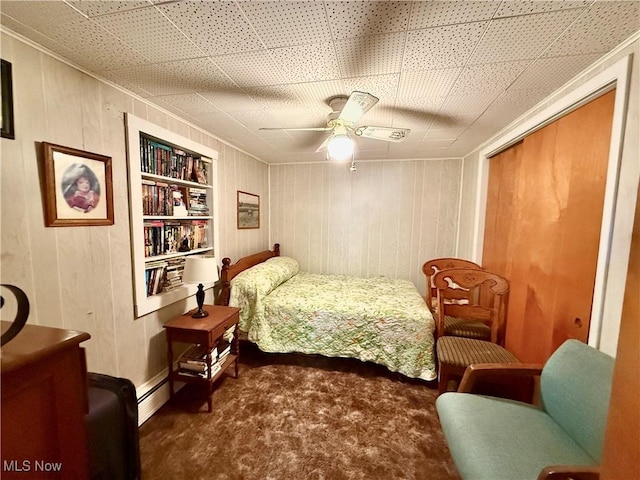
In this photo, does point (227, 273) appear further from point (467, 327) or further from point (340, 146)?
point (467, 327)

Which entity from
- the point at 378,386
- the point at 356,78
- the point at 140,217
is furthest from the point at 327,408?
the point at 356,78

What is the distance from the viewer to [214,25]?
1.11 meters

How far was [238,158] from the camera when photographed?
124 inches

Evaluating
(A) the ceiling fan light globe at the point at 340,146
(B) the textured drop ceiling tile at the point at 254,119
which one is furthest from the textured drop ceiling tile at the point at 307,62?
(B) the textured drop ceiling tile at the point at 254,119

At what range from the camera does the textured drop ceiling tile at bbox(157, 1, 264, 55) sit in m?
1.02

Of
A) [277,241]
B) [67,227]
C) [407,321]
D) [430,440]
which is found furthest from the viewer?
[277,241]

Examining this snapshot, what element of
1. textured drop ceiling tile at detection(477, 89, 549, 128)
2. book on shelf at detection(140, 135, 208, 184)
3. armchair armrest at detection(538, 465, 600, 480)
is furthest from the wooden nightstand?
textured drop ceiling tile at detection(477, 89, 549, 128)

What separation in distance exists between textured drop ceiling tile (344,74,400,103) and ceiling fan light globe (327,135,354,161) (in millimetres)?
304

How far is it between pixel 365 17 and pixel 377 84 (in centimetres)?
57

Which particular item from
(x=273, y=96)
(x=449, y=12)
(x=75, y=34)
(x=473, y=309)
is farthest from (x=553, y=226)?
(x=75, y=34)

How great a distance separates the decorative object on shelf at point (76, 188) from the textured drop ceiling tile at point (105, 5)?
26.7 inches

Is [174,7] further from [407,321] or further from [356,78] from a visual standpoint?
[407,321]

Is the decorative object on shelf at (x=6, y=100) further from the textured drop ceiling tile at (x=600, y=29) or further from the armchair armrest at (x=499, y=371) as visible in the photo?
the armchair armrest at (x=499, y=371)

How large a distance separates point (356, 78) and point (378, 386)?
2424mm
